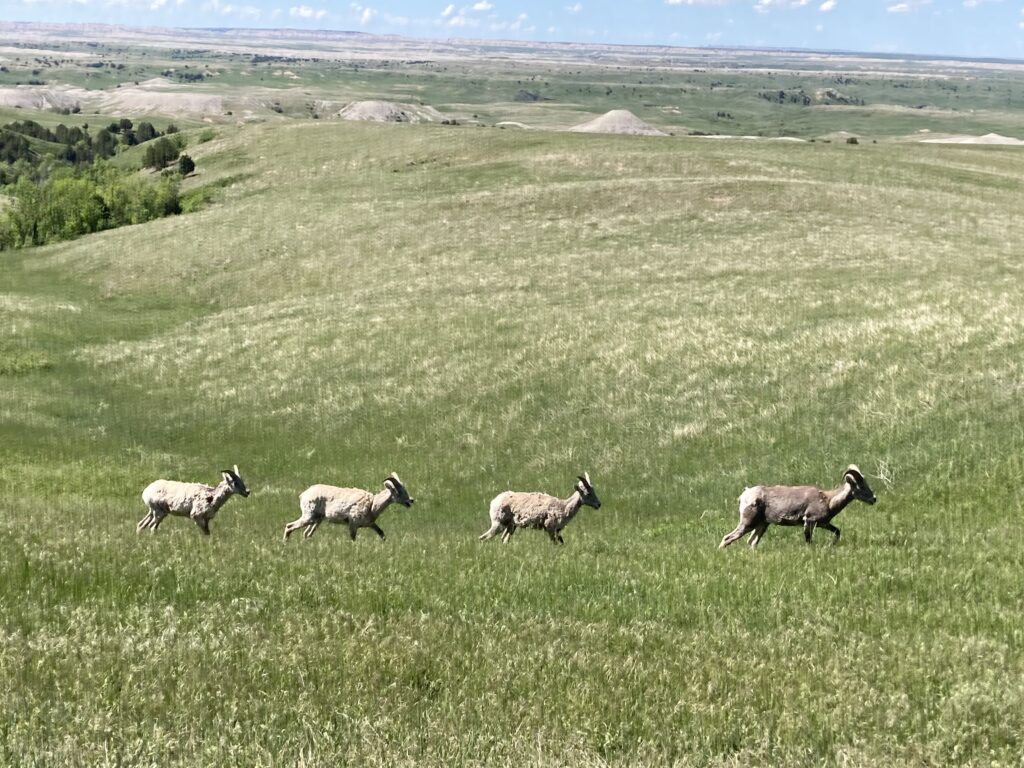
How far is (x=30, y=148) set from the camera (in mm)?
187375

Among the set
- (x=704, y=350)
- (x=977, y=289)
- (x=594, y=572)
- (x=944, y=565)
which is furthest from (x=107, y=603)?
(x=977, y=289)

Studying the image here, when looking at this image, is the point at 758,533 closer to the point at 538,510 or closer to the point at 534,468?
the point at 538,510

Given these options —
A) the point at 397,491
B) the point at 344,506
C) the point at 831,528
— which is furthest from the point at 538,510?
the point at 831,528

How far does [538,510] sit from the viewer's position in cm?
1880

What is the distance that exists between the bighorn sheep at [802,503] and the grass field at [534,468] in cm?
85

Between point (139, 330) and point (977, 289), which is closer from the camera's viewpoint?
point (977, 289)

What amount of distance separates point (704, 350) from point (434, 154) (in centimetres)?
6957

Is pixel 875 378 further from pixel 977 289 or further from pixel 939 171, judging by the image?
pixel 939 171

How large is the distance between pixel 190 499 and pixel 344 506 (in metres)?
3.43

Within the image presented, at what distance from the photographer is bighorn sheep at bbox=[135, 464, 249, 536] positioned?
1897 cm

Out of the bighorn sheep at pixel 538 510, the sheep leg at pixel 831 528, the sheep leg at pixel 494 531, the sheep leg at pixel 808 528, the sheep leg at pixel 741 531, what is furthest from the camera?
the sheep leg at pixel 494 531

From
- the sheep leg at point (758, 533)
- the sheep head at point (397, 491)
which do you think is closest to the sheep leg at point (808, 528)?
the sheep leg at point (758, 533)

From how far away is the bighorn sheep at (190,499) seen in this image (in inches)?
747

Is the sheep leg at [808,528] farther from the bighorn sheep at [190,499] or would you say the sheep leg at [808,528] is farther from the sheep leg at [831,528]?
the bighorn sheep at [190,499]
